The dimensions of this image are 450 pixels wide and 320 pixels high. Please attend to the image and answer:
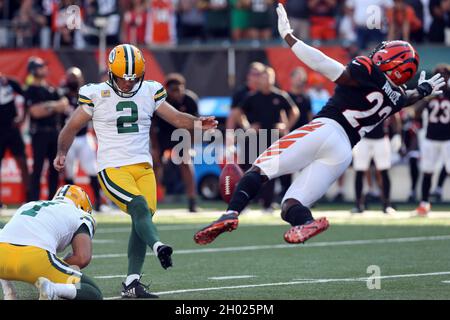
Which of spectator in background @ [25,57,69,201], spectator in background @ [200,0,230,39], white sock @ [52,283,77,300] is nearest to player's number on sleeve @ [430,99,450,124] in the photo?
spectator in background @ [25,57,69,201]

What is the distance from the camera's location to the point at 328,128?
8641 mm

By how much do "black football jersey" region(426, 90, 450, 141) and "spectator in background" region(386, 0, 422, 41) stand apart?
2.61 metres

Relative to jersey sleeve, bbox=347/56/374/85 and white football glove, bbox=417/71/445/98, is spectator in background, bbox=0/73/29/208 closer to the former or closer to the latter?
white football glove, bbox=417/71/445/98

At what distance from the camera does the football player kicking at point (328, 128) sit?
8.53 meters

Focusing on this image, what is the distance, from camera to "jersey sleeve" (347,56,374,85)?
867 cm

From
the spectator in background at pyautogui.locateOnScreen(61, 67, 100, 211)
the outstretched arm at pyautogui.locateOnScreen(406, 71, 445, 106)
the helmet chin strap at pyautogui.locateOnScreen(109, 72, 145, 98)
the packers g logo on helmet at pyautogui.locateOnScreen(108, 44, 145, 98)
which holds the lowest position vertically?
the spectator in background at pyautogui.locateOnScreen(61, 67, 100, 211)

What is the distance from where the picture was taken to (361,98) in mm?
8773

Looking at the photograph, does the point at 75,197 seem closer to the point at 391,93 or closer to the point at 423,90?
the point at 391,93

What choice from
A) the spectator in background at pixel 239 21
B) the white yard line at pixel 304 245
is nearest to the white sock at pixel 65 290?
the white yard line at pixel 304 245

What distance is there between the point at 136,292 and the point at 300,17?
Result: 12.8 m

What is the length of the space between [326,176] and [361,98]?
65 centimetres
